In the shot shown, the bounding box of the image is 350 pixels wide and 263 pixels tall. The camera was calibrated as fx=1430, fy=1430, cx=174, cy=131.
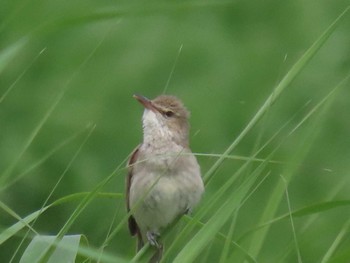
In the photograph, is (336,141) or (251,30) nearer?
(336,141)

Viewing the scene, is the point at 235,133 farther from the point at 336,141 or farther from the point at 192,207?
the point at 192,207

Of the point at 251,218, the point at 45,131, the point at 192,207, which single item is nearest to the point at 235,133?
the point at 251,218

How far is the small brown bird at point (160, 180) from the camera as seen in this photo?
523cm

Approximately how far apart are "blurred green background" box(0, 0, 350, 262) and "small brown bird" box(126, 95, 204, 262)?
2.33 metres

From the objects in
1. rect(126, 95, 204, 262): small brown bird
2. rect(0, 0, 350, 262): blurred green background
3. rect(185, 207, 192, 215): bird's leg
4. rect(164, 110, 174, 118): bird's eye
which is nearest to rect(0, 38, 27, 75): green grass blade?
rect(126, 95, 204, 262): small brown bird

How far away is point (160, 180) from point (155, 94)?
3.32 meters

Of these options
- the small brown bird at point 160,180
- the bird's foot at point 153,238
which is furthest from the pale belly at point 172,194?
the bird's foot at point 153,238

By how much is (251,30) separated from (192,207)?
4.11 meters

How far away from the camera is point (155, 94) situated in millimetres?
8555

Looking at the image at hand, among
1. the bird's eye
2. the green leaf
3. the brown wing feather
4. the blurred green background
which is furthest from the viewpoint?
the blurred green background

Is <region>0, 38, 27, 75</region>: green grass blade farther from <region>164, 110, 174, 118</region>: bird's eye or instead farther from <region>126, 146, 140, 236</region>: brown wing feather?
<region>164, 110, 174, 118</region>: bird's eye

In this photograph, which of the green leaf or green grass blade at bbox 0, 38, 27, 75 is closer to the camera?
green grass blade at bbox 0, 38, 27, 75

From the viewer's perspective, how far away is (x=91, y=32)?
29.4ft

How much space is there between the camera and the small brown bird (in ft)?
17.2
